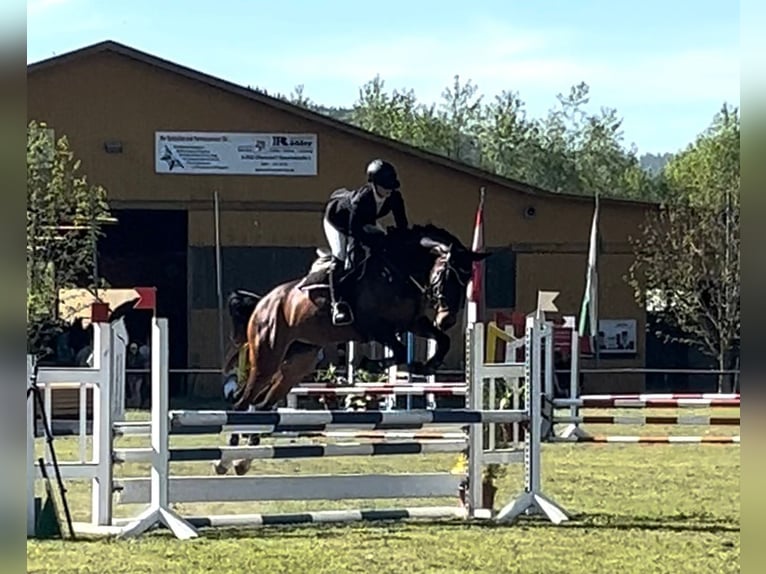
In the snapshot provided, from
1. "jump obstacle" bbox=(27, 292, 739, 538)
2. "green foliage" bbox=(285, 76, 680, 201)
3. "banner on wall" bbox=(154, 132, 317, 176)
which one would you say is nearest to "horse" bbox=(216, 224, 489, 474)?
"jump obstacle" bbox=(27, 292, 739, 538)

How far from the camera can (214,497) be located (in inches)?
333

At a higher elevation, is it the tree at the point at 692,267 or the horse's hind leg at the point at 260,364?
the tree at the point at 692,267

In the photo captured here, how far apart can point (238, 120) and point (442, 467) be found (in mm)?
19840

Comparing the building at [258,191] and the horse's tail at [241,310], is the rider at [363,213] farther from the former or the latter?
the building at [258,191]

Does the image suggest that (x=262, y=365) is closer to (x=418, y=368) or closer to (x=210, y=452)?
(x=418, y=368)

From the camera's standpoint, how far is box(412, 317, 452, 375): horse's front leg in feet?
33.2

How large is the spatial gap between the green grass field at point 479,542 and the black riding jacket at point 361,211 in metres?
2.03

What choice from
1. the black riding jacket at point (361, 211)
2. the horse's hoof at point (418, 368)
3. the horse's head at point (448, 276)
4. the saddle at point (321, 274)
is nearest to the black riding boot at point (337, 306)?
the saddle at point (321, 274)

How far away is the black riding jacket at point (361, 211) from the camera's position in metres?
9.91

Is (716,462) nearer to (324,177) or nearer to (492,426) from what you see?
(492,426)

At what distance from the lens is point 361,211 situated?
989 centimetres

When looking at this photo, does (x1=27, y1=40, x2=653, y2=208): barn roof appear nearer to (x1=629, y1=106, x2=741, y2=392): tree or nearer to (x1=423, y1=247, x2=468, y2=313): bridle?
(x1=629, y1=106, x2=741, y2=392): tree

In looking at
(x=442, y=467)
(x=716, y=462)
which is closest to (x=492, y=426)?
(x=442, y=467)
